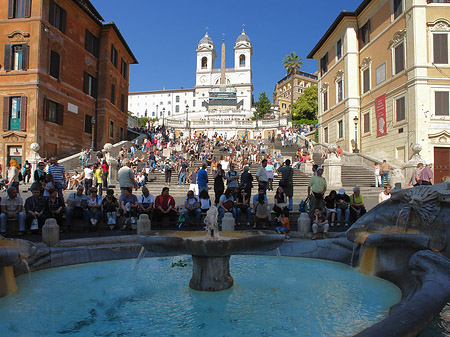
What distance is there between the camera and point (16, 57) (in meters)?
23.3

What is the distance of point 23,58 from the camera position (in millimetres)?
22953

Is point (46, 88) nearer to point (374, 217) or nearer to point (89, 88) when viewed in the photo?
point (89, 88)

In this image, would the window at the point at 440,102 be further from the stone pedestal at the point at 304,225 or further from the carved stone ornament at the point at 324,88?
the stone pedestal at the point at 304,225

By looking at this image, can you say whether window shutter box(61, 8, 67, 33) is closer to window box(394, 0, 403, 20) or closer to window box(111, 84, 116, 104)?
window box(111, 84, 116, 104)

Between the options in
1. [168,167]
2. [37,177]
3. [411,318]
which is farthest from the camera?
[168,167]

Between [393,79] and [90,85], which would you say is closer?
[393,79]

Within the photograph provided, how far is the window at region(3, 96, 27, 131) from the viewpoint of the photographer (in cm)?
2273

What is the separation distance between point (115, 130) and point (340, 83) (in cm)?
2181

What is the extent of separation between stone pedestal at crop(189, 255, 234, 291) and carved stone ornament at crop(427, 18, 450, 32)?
22403mm

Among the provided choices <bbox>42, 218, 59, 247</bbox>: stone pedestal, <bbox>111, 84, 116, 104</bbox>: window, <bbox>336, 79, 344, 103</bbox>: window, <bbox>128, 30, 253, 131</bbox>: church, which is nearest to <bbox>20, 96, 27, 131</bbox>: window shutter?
<bbox>111, 84, 116, 104</bbox>: window

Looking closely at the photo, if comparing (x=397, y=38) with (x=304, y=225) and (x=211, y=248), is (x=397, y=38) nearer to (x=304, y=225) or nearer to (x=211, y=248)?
(x=304, y=225)

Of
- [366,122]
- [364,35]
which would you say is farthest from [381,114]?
[364,35]

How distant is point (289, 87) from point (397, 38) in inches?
3209

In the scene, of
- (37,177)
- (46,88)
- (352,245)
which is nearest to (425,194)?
(352,245)
